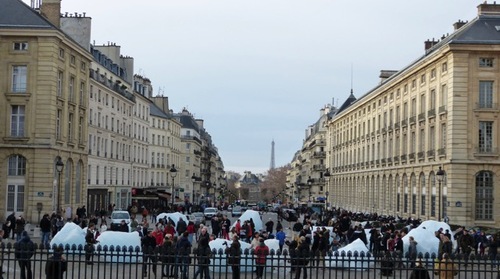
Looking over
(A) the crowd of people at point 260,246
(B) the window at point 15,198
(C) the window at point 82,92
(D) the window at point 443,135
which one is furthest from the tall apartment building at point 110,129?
(D) the window at point 443,135

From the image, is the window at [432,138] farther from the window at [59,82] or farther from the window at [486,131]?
the window at [59,82]

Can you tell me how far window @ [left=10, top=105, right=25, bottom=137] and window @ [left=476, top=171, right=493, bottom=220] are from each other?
30254 millimetres

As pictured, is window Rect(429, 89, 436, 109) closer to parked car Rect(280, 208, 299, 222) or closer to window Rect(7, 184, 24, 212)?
parked car Rect(280, 208, 299, 222)

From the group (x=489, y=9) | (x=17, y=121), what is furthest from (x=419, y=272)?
(x=489, y=9)

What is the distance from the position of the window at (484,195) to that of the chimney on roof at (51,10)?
31.7 m

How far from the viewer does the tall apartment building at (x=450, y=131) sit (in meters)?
47.3

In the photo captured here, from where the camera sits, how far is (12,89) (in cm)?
4869

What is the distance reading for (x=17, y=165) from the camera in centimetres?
4856

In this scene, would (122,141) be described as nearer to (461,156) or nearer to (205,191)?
(461,156)

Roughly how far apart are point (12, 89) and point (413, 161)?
31095 mm

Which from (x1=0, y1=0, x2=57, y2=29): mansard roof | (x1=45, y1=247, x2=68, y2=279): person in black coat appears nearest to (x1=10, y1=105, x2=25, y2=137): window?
(x1=0, y1=0, x2=57, y2=29): mansard roof

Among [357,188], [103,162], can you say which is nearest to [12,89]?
[103,162]

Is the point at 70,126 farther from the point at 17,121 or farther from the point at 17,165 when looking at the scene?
the point at 17,165

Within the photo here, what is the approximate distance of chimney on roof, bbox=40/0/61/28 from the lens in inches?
2100
